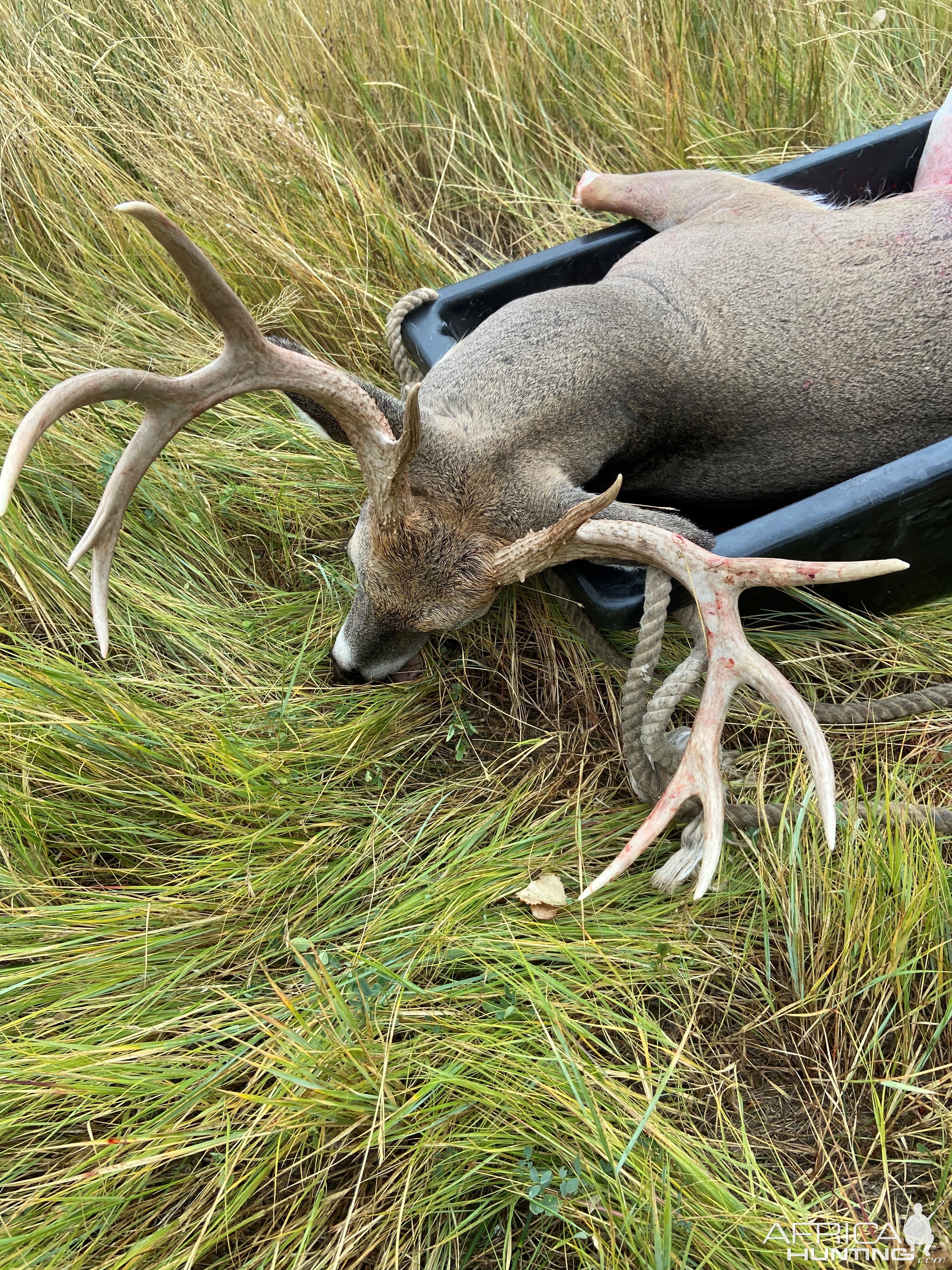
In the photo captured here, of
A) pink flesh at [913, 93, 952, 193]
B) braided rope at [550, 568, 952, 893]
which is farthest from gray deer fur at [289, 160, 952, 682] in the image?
pink flesh at [913, 93, 952, 193]

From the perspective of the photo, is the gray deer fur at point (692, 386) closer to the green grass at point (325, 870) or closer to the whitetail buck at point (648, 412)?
the whitetail buck at point (648, 412)

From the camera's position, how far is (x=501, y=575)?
249cm

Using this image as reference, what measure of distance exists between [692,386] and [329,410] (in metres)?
1.14

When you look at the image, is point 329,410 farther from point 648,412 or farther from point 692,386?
point 692,386

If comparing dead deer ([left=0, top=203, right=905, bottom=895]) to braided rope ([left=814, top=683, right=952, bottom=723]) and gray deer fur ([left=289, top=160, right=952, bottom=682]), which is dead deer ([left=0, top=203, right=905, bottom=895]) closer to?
gray deer fur ([left=289, top=160, right=952, bottom=682])

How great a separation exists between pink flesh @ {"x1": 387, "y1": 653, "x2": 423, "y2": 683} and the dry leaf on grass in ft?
2.36

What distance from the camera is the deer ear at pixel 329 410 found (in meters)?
2.48

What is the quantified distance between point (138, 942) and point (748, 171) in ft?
12.3

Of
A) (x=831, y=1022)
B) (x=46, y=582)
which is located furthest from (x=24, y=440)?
(x=831, y=1022)

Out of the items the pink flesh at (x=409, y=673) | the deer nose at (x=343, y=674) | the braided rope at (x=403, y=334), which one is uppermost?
the braided rope at (x=403, y=334)

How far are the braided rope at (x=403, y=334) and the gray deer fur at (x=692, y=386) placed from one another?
1.39 ft

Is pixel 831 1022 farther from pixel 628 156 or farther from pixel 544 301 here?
pixel 628 156

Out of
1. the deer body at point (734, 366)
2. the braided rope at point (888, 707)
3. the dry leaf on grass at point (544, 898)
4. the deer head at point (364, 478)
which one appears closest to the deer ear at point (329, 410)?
the deer head at point (364, 478)

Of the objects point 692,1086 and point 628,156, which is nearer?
point 692,1086
